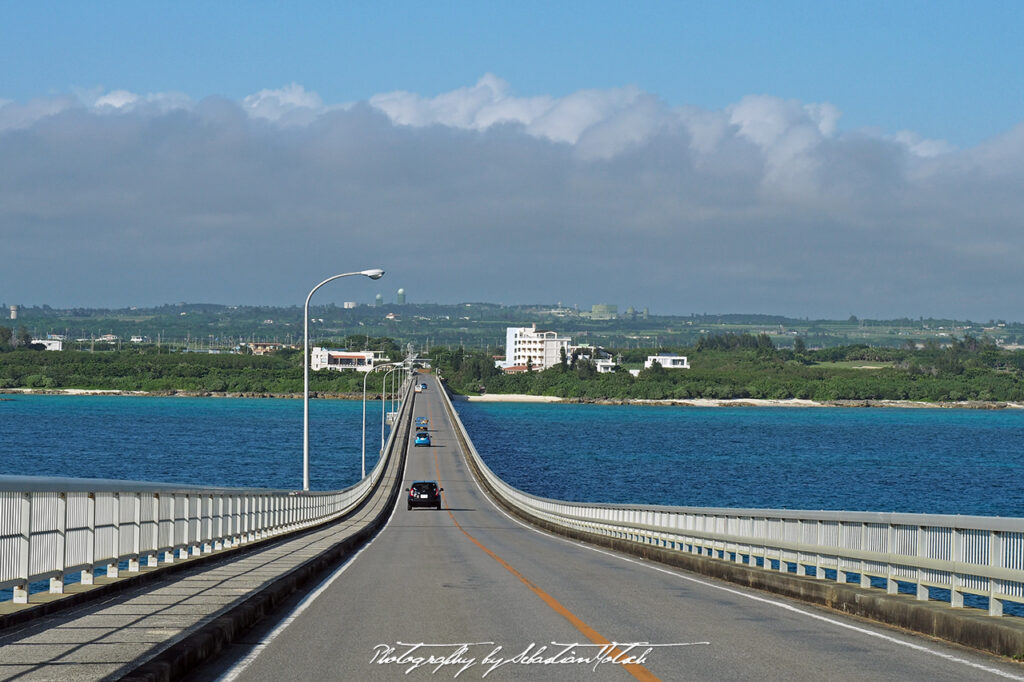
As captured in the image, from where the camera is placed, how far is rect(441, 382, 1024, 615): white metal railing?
1193 centimetres

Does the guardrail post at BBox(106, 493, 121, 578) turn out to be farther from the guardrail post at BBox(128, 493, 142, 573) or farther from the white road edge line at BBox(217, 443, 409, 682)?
the white road edge line at BBox(217, 443, 409, 682)

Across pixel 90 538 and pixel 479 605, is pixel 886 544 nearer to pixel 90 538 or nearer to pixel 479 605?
pixel 479 605

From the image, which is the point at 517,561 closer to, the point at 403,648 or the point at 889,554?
the point at 889,554

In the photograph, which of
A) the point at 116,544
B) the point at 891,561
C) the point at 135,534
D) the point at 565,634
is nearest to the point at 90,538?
the point at 116,544

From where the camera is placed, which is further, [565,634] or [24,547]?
[565,634]

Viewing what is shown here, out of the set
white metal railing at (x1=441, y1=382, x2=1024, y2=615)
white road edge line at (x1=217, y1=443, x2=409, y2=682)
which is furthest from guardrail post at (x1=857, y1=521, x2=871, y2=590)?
white road edge line at (x1=217, y1=443, x2=409, y2=682)

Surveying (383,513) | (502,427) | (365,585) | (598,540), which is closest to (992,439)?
(502,427)

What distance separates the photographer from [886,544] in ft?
50.2

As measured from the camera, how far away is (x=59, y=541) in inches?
488

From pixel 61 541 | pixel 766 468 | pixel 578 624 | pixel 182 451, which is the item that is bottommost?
pixel 766 468

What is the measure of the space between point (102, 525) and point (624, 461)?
380 ft
